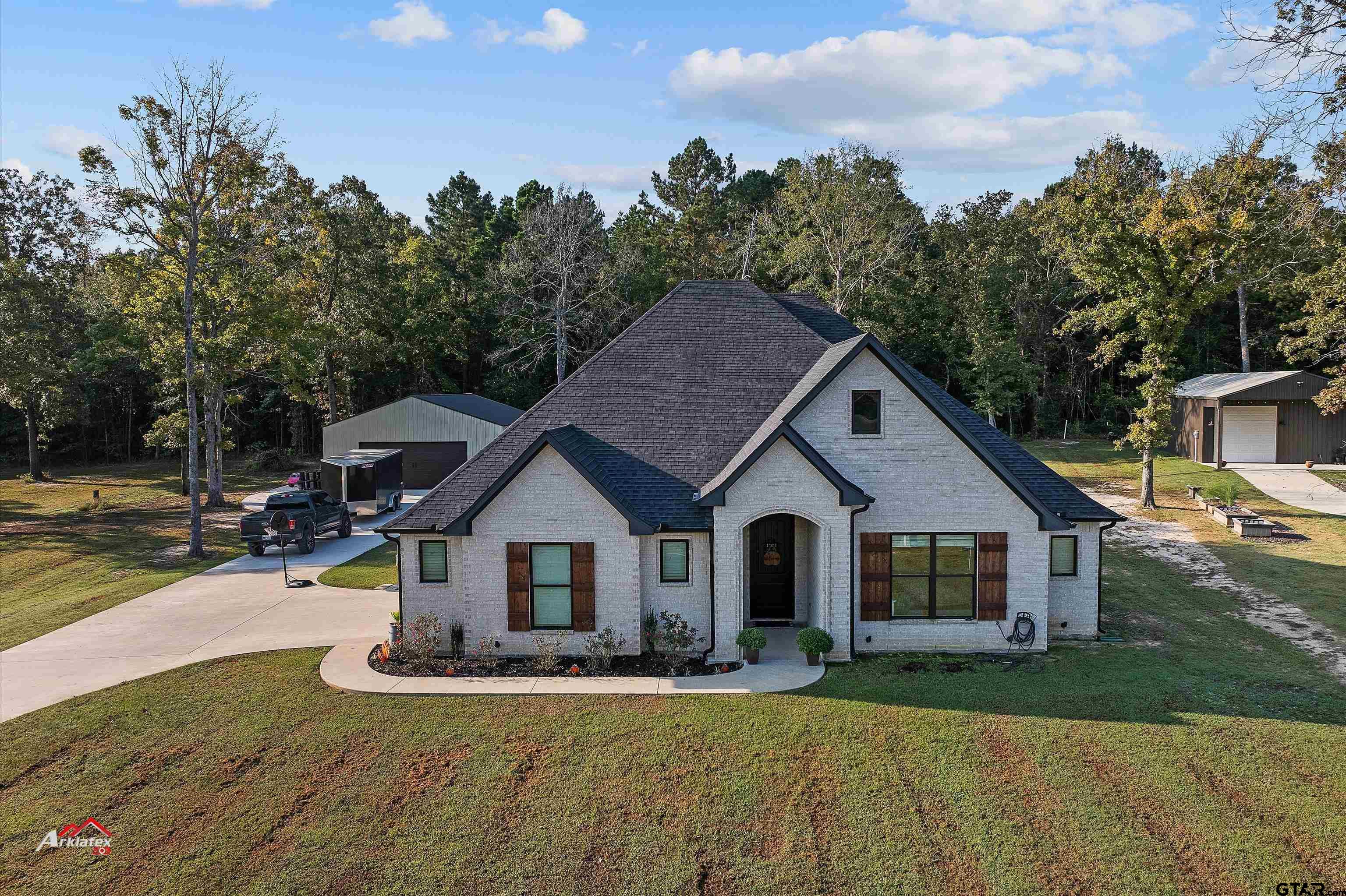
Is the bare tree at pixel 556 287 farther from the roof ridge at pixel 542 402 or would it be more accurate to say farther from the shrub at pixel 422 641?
the shrub at pixel 422 641

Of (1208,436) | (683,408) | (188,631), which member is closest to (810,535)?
(683,408)

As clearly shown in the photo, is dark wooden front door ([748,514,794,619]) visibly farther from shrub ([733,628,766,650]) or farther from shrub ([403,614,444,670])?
shrub ([403,614,444,670])

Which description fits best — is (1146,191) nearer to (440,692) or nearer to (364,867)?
(440,692)

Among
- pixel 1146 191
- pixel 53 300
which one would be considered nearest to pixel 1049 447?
pixel 1146 191

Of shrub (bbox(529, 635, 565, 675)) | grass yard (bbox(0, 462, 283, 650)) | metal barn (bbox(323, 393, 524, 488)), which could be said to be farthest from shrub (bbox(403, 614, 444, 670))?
metal barn (bbox(323, 393, 524, 488))

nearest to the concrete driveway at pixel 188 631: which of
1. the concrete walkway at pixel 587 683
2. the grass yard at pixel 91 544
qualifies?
the grass yard at pixel 91 544

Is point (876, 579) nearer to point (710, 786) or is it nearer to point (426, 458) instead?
point (710, 786)

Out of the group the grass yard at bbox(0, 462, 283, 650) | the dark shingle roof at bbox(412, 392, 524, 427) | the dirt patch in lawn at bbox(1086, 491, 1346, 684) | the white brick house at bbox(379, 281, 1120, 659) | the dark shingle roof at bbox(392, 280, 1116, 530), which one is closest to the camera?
the white brick house at bbox(379, 281, 1120, 659)
